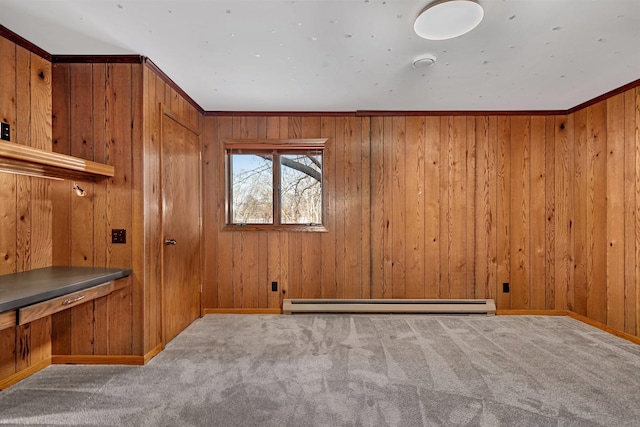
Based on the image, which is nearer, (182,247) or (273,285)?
(182,247)

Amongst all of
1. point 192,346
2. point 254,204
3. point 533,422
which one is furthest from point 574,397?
point 254,204

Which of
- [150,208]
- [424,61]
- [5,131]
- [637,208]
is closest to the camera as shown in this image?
[5,131]

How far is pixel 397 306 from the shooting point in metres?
3.30

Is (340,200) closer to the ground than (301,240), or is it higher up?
higher up

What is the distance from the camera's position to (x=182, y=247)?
2893 mm

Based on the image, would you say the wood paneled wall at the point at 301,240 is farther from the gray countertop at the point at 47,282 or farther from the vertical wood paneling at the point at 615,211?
the vertical wood paneling at the point at 615,211

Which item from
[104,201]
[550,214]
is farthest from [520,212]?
[104,201]

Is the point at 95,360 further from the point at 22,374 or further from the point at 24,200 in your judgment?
the point at 24,200

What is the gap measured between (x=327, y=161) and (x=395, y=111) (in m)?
0.98

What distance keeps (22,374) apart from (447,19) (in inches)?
142

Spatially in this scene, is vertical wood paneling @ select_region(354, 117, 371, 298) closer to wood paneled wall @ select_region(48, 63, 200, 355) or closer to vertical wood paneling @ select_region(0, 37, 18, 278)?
wood paneled wall @ select_region(48, 63, 200, 355)

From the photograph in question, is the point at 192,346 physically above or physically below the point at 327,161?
below

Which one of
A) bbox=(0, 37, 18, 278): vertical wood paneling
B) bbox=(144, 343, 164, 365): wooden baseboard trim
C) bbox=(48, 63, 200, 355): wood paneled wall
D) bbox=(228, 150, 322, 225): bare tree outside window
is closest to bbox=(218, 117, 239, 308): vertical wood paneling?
bbox=(228, 150, 322, 225): bare tree outside window

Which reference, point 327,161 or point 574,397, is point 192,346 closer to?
point 327,161
